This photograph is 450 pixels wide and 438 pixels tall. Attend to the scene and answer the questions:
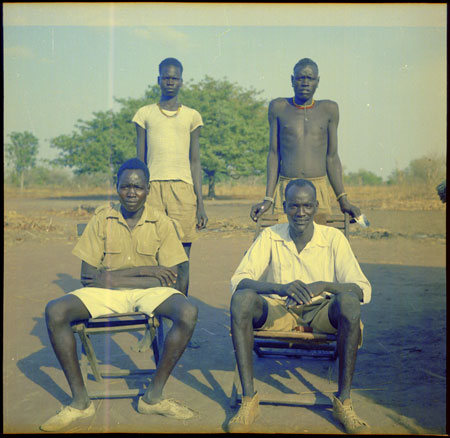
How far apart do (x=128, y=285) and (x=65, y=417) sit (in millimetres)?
931

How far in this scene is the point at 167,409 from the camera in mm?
3654

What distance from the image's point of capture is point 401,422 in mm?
3549

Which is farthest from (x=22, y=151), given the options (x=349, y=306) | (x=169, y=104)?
(x=349, y=306)

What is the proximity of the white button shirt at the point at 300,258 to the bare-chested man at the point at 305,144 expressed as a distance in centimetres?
98

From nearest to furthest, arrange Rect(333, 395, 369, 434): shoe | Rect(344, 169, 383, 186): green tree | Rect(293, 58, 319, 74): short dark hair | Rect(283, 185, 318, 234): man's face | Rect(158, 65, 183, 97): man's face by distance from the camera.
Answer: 1. Rect(333, 395, 369, 434): shoe
2. Rect(283, 185, 318, 234): man's face
3. Rect(293, 58, 319, 74): short dark hair
4. Rect(158, 65, 183, 97): man's face
5. Rect(344, 169, 383, 186): green tree

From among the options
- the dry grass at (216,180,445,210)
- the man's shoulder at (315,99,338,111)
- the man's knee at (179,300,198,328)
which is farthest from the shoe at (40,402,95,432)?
the dry grass at (216,180,445,210)

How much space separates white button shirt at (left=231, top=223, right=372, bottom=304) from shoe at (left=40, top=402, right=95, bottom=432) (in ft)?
4.18

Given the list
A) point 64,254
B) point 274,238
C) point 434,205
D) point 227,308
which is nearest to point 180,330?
point 274,238

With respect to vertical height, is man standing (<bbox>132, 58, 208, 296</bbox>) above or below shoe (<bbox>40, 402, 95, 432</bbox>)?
above

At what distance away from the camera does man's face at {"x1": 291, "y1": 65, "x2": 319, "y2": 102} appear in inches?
194

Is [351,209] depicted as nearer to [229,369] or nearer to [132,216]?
[229,369]

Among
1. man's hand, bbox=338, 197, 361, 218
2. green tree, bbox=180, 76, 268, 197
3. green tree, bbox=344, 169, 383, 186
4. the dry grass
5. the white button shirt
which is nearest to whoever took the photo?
the white button shirt

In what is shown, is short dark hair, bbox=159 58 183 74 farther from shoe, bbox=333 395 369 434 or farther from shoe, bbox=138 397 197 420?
shoe, bbox=333 395 369 434

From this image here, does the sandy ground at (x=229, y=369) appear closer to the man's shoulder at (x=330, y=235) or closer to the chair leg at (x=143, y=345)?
the chair leg at (x=143, y=345)
